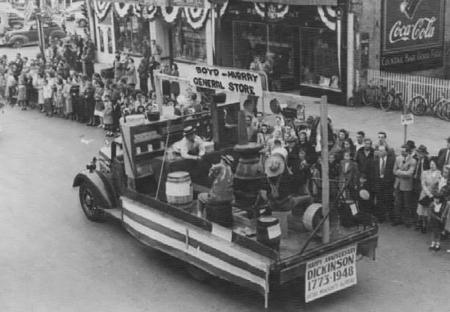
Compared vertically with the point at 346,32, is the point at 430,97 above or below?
below

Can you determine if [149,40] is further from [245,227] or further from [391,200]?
[245,227]

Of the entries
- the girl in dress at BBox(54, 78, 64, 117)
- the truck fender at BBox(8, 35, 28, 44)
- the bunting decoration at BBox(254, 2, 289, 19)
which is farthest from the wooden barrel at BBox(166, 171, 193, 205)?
the truck fender at BBox(8, 35, 28, 44)

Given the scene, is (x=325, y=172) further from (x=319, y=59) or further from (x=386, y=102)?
(x=319, y=59)

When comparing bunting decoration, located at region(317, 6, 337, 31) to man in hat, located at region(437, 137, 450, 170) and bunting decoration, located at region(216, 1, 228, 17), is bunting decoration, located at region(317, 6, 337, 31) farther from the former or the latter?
man in hat, located at region(437, 137, 450, 170)

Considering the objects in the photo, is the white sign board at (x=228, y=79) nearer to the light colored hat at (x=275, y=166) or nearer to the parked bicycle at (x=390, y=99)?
the light colored hat at (x=275, y=166)

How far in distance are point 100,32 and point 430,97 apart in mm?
19849

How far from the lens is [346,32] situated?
21.3m

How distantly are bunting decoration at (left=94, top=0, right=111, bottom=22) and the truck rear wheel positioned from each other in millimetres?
21165

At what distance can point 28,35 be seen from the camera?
45.0 m

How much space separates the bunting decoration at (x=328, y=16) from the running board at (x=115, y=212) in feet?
37.0

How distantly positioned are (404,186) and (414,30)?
11490 mm

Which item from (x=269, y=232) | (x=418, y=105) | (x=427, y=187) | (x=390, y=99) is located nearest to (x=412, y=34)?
(x=390, y=99)

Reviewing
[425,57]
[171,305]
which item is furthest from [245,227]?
[425,57]

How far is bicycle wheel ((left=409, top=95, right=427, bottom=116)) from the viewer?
20.1 meters
